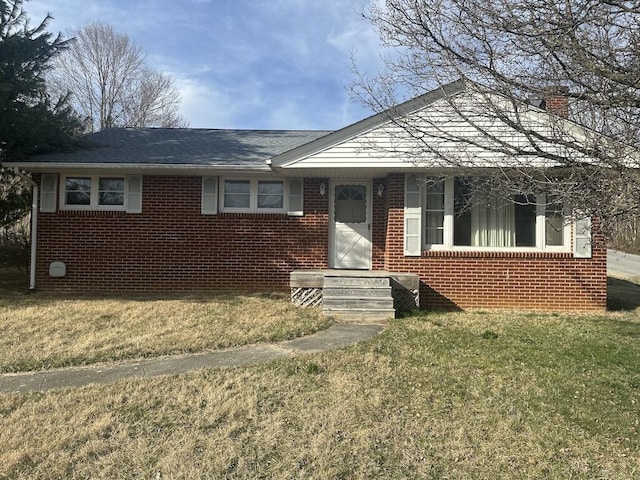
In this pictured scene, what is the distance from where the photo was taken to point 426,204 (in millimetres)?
8844

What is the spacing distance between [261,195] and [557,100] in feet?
22.4

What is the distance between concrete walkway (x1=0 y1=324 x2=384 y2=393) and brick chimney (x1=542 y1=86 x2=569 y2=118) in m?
3.63

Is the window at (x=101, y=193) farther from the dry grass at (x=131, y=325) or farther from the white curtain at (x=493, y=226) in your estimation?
the white curtain at (x=493, y=226)

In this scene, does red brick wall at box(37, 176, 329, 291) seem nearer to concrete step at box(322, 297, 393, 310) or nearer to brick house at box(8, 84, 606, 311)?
brick house at box(8, 84, 606, 311)

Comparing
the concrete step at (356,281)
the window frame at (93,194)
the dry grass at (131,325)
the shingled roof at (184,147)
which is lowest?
the dry grass at (131,325)

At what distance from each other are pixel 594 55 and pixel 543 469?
10.5ft

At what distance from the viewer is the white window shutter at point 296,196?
393 inches

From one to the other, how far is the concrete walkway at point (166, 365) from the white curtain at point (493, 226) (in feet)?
12.6

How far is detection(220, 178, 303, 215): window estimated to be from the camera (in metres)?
10.0

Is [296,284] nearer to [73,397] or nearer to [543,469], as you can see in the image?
[73,397]

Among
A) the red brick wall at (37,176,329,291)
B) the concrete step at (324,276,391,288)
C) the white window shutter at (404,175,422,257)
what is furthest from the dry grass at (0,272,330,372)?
the white window shutter at (404,175,422,257)

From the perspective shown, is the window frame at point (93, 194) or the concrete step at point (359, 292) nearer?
the concrete step at point (359, 292)

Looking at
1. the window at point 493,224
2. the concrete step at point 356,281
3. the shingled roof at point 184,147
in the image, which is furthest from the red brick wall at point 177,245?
the window at point 493,224

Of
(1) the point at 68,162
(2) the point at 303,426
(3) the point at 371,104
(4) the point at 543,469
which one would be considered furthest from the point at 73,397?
(1) the point at 68,162
